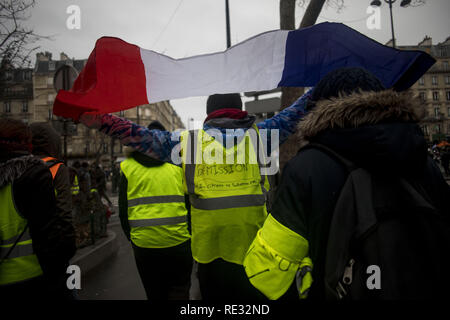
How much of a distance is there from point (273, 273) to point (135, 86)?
1949 mm

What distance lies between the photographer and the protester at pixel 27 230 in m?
1.70

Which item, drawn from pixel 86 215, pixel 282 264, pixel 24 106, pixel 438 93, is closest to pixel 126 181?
pixel 282 264

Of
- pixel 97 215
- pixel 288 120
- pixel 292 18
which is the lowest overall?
pixel 97 215

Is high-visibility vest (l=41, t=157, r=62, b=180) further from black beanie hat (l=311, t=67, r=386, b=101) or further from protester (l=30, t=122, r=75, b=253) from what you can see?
black beanie hat (l=311, t=67, r=386, b=101)

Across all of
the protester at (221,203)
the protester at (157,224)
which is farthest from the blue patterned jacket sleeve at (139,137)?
the protester at (157,224)

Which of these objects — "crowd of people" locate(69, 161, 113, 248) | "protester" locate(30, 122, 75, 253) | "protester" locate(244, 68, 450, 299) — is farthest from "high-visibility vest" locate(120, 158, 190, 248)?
"crowd of people" locate(69, 161, 113, 248)

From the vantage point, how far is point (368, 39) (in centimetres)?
220

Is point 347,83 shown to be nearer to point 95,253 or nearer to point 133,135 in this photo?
point 133,135

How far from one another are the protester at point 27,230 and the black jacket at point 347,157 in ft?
5.07

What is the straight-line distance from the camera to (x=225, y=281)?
1878 mm

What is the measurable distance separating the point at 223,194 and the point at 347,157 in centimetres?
98

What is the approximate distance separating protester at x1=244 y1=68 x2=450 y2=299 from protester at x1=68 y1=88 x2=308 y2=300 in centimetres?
63

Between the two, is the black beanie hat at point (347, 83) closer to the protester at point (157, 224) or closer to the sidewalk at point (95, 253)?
the protester at point (157, 224)

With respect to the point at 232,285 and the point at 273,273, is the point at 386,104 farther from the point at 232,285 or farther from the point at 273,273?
the point at 232,285
